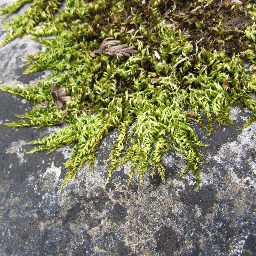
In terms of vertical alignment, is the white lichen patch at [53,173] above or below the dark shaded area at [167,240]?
above

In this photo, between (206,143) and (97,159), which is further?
(97,159)

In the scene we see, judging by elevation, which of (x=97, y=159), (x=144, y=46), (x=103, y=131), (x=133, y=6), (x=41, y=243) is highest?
(x=133, y=6)

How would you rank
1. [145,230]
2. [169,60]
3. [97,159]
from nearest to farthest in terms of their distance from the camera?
[145,230]
[97,159]
[169,60]

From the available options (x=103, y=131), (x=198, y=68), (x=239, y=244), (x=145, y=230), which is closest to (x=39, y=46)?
(x=103, y=131)

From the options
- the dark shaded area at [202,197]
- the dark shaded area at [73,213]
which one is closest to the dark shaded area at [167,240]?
the dark shaded area at [202,197]

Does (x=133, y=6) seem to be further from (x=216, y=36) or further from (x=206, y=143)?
(x=206, y=143)

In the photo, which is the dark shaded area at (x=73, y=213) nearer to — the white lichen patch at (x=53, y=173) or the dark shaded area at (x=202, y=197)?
the white lichen patch at (x=53, y=173)
